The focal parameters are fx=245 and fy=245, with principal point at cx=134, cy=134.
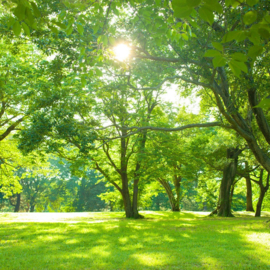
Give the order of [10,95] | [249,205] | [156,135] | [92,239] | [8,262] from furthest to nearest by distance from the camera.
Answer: [249,205] → [156,135] → [10,95] → [92,239] → [8,262]

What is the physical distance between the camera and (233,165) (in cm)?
1908

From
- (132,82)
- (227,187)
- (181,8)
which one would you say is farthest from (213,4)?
(227,187)

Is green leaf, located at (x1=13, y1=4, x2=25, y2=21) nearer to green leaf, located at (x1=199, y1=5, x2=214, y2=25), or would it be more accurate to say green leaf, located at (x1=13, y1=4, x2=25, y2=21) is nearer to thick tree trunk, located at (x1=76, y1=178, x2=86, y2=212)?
green leaf, located at (x1=199, y1=5, x2=214, y2=25)

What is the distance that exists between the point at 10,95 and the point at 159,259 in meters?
12.8

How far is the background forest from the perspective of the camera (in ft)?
9.33

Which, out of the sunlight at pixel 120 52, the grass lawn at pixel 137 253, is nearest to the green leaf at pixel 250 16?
the sunlight at pixel 120 52

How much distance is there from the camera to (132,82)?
14820mm

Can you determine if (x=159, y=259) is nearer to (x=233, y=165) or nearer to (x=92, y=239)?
(x=92, y=239)

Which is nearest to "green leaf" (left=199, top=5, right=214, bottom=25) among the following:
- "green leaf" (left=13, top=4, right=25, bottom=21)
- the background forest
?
the background forest

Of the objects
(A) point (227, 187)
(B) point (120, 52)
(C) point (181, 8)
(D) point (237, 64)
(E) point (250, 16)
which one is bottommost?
(D) point (237, 64)

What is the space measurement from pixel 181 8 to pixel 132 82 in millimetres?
13670

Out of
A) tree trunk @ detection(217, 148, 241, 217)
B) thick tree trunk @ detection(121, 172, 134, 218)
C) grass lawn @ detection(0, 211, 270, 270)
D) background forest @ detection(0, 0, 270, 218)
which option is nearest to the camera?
background forest @ detection(0, 0, 270, 218)

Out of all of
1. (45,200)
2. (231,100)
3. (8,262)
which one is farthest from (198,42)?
(45,200)

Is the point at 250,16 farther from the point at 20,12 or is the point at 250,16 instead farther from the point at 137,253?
the point at 137,253
